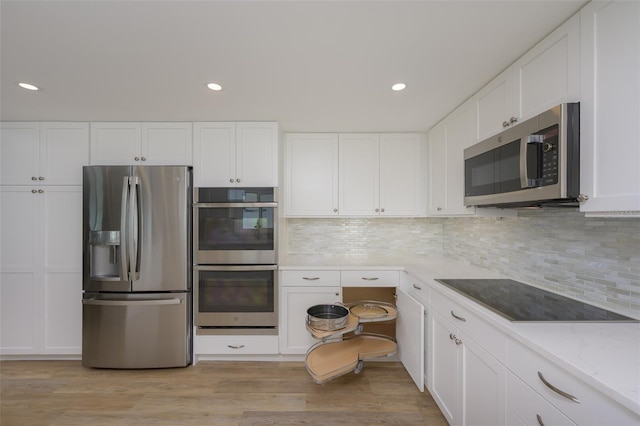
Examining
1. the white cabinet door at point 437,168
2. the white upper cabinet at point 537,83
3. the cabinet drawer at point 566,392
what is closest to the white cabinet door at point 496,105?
the white upper cabinet at point 537,83

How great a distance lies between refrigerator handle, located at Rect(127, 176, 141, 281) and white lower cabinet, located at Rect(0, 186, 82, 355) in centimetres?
63

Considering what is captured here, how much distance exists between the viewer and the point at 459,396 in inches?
58.2

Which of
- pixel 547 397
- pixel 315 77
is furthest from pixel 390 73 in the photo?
pixel 547 397

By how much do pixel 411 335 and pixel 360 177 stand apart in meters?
1.54

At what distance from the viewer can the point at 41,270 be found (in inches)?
93.8

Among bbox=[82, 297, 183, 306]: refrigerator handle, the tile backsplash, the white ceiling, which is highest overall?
the white ceiling

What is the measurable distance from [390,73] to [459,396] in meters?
1.93

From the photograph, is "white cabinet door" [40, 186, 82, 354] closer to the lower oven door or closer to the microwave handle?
the lower oven door

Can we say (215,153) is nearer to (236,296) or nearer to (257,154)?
(257,154)

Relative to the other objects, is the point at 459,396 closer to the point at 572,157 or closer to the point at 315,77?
the point at 572,157

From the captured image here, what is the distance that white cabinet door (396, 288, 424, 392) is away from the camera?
1833 millimetres

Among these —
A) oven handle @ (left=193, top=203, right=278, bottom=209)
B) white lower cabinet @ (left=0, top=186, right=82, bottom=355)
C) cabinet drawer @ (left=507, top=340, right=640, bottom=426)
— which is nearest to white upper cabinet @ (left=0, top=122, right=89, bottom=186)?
white lower cabinet @ (left=0, top=186, right=82, bottom=355)

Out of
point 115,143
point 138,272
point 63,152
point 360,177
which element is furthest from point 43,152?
point 360,177

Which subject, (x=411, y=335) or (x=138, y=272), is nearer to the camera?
(x=411, y=335)
